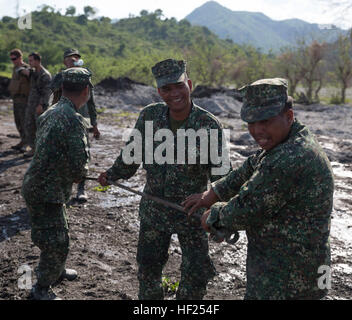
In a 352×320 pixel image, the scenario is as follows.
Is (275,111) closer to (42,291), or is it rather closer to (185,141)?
(185,141)

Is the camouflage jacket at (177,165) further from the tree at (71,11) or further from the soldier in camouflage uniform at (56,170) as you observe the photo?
the tree at (71,11)

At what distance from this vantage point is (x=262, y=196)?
70.7 inches

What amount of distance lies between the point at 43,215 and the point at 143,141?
102cm

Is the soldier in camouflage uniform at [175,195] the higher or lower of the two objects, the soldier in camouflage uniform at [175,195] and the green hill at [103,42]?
the lower

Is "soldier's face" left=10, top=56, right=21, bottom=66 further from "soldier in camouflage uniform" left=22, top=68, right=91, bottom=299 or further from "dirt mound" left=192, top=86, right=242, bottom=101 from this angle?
"dirt mound" left=192, top=86, right=242, bottom=101

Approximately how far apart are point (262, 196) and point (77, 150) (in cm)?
156

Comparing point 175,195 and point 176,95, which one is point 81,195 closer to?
point 175,195

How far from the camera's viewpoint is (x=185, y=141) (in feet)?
8.77

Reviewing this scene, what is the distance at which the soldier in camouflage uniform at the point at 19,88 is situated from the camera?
25.6 feet

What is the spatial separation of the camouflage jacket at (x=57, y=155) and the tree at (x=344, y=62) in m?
29.2

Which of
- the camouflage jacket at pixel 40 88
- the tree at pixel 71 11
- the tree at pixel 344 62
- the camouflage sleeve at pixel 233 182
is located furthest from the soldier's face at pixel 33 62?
the tree at pixel 71 11

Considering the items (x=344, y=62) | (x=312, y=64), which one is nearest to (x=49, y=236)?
(x=344, y=62)

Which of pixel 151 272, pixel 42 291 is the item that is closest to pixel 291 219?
pixel 151 272

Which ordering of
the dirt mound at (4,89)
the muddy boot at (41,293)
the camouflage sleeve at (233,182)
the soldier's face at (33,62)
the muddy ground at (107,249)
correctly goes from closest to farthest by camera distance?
the camouflage sleeve at (233,182) → the muddy boot at (41,293) → the muddy ground at (107,249) → the soldier's face at (33,62) → the dirt mound at (4,89)
